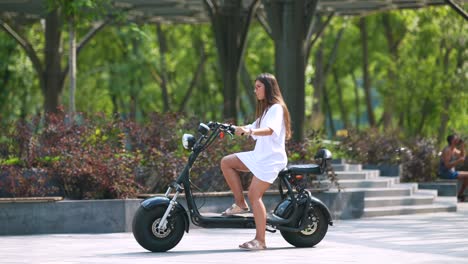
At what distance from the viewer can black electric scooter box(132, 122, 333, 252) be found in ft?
39.9

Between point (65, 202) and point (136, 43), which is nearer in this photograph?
point (65, 202)

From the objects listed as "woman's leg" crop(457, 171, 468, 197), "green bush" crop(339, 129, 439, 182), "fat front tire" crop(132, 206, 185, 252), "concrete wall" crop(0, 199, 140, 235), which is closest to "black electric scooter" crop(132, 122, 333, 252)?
"fat front tire" crop(132, 206, 185, 252)

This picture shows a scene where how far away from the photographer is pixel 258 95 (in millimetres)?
12430

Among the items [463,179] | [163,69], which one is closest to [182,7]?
[463,179]

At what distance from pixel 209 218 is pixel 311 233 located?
1.20 metres

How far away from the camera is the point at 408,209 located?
Result: 64.8ft

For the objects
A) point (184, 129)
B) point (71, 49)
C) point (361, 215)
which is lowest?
point (361, 215)

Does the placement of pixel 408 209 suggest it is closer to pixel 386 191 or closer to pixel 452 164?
pixel 386 191

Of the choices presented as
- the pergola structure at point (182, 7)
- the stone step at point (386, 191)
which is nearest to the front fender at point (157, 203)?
the stone step at point (386, 191)

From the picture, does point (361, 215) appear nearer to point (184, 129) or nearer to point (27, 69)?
point (184, 129)

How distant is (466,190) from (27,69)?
19.6m

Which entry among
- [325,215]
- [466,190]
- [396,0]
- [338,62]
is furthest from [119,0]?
[338,62]

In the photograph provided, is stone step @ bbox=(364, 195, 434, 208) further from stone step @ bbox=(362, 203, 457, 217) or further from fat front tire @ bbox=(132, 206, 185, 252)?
fat front tire @ bbox=(132, 206, 185, 252)

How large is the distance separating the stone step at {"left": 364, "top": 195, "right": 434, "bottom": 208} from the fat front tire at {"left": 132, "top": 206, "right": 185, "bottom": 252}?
7.36m
